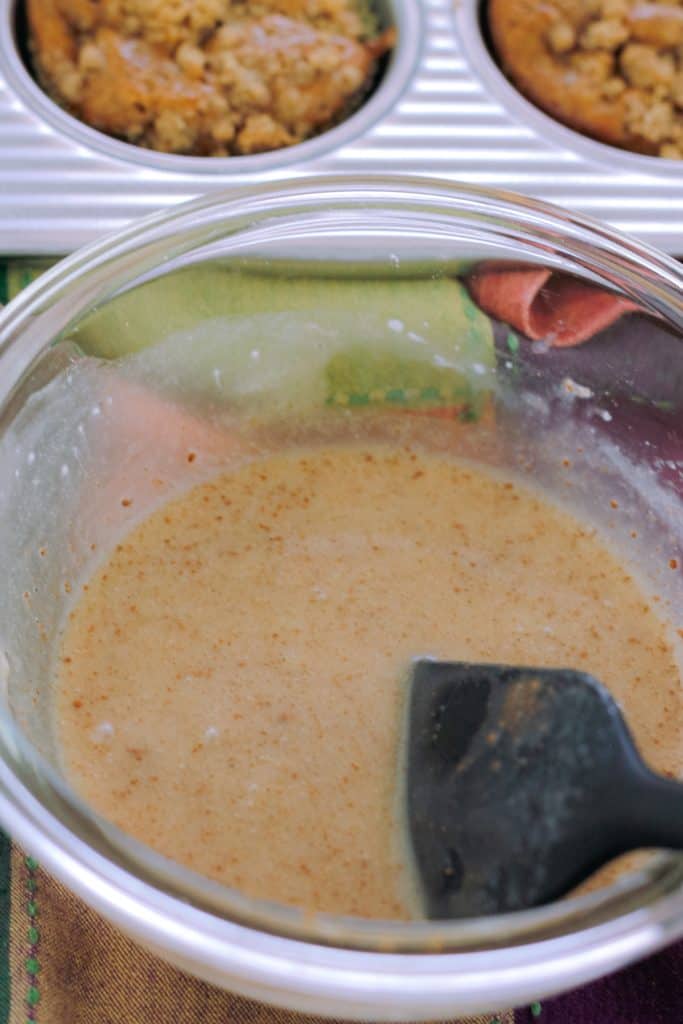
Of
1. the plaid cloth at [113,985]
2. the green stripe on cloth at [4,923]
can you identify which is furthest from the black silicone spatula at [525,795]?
the green stripe on cloth at [4,923]

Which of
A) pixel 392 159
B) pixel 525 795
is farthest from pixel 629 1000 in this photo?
pixel 392 159

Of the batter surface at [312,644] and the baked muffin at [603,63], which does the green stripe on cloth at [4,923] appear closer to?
the batter surface at [312,644]

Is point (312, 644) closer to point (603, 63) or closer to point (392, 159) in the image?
point (392, 159)

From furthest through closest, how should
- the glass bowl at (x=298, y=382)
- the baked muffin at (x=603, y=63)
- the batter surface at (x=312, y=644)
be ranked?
the baked muffin at (x=603, y=63) → the batter surface at (x=312, y=644) → the glass bowl at (x=298, y=382)

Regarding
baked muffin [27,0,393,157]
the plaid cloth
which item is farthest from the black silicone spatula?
baked muffin [27,0,393,157]

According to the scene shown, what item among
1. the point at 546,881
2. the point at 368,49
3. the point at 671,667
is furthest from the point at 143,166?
the point at 546,881

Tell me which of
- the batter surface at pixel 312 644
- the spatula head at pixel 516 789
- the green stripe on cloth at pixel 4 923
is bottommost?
the green stripe on cloth at pixel 4 923

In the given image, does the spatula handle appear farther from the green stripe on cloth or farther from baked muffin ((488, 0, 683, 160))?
baked muffin ((488, 0, 683, 160))
